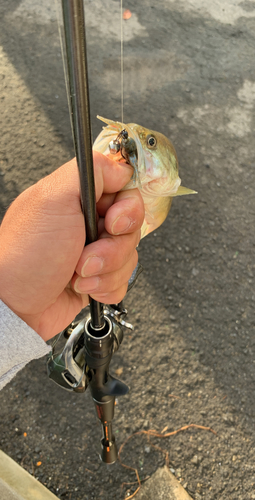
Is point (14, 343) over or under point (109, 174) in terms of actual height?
under

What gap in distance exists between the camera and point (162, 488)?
1660mm

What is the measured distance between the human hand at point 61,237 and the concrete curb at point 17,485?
0.89m

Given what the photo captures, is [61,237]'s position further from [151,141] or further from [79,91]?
[79,91]

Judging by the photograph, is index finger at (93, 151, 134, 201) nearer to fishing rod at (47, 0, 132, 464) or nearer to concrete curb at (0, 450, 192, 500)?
fishing rod at (47, 0, 132, 464)

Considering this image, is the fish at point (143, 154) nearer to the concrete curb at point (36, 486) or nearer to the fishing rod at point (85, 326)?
the fishing rod at point (85, 326)

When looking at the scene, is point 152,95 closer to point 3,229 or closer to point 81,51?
point 3,229

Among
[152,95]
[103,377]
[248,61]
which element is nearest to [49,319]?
[103,377]

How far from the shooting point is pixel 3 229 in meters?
0.99

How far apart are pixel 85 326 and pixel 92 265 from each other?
0.22 meters

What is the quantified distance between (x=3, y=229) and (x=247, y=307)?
1738 mm

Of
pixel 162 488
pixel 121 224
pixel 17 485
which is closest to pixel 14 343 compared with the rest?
pixel 121 224

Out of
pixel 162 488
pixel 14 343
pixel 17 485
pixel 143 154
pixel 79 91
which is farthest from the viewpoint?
pixel 162 488

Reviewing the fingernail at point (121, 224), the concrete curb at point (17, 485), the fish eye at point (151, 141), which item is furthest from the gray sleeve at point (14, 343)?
the concrete curb at point (17, 485)

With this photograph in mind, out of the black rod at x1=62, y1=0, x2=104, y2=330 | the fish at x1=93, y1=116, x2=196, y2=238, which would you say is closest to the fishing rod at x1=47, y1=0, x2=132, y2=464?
the black rod at x1=62, y1=0, x2=104, y2=330
